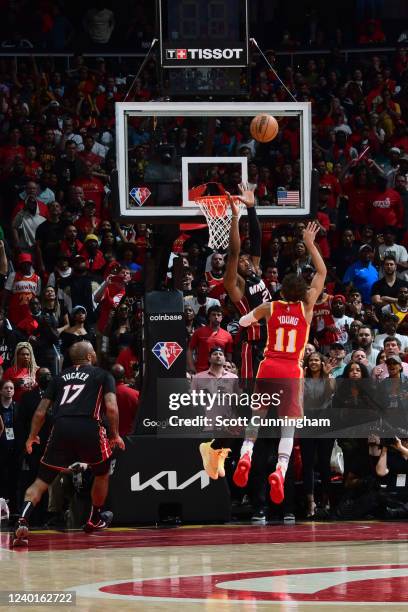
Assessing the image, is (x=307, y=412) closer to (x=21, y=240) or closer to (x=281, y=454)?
(x=281, y=454)

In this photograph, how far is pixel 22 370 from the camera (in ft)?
51.5

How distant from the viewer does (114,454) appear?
1408 centimetres

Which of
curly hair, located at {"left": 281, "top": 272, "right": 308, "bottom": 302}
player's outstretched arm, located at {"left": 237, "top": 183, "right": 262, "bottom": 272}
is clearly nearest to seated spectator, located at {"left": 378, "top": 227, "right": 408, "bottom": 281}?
player's outstretched arm, located at {"left": 237, "top": 183, "right": 262, "bottom": 272}

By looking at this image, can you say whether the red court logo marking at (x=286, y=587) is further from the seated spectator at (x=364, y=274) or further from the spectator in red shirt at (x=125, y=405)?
the seated spectator at (x=364, y=274)

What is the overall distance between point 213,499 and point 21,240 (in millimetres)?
6648

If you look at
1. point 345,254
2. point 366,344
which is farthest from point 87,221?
point 366,344

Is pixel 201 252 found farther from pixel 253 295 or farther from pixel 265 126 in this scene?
pixel 253 295

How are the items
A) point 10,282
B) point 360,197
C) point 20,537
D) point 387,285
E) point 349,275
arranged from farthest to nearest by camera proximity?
point 360,197
point 349,275
point 387,285
point 10,282
point 20,537

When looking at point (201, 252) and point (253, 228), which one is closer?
point (253, 228)

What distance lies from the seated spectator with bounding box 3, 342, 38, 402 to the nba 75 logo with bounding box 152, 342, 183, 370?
193 cm

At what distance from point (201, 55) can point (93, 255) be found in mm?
5658

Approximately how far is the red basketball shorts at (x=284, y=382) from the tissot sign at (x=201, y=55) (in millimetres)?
3662

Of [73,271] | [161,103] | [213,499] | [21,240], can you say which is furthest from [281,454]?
[21,240]

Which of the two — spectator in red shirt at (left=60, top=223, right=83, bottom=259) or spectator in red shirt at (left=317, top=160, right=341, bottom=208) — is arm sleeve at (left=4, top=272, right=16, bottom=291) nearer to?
spectator in red shirt at (left=60, top=223, right=83, bottom=259)
